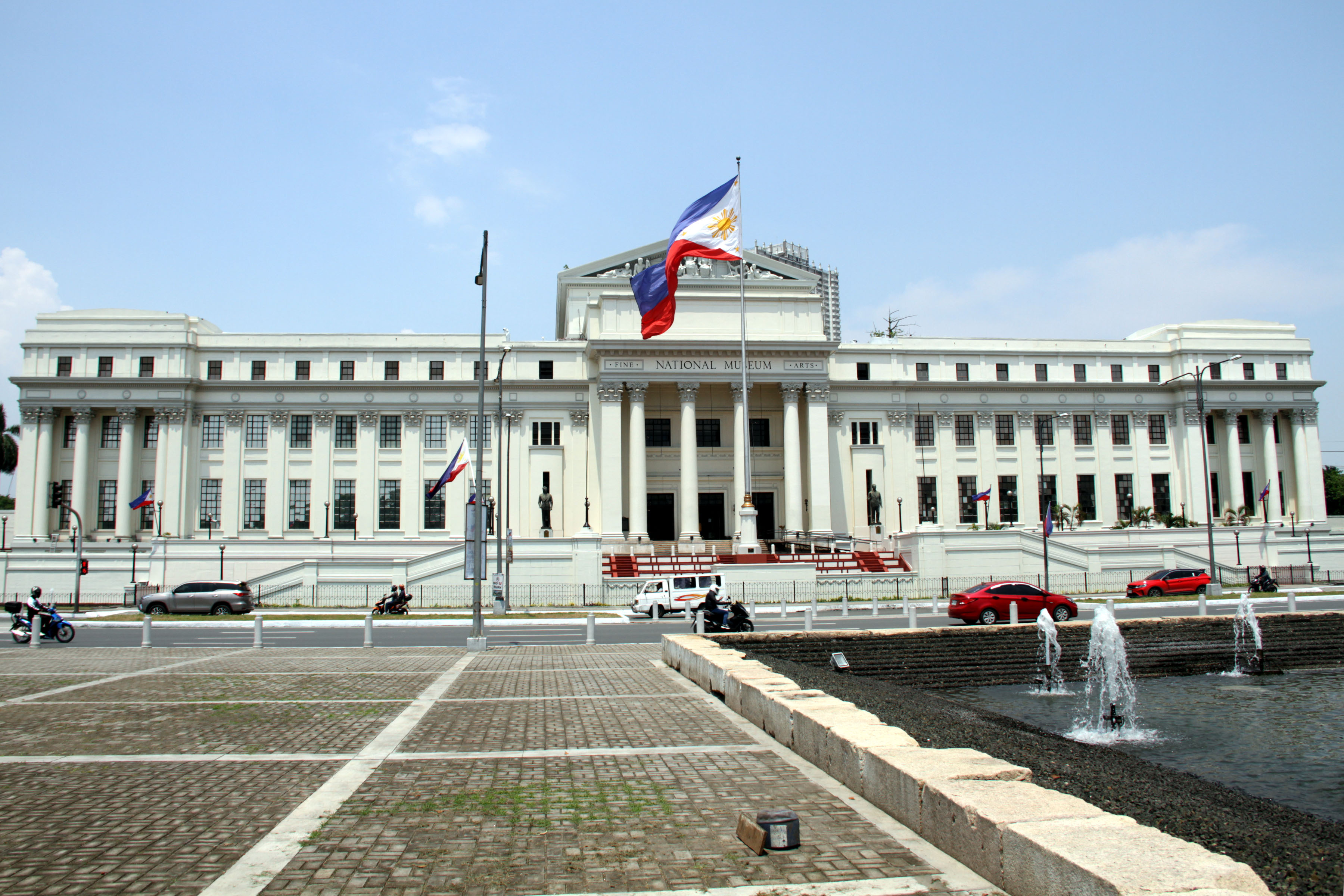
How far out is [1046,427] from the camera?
64875 millimetres

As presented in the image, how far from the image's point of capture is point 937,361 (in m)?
64.6

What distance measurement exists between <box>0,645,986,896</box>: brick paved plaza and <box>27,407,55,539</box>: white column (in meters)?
50.3

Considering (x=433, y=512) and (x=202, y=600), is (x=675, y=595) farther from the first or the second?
(x=433, y=512)

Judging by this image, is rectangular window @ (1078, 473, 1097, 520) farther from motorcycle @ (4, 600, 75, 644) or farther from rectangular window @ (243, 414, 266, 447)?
motorcycle @ (4, 600, 75, 644)

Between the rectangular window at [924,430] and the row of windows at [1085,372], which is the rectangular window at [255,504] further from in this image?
the row of windows at [1085,372]

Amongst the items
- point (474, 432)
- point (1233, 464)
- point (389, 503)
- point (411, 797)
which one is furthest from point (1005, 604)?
point (1233, 464)

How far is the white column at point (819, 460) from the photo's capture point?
5769 centimetres

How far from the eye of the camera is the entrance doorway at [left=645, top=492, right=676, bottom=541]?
61125 millimetres

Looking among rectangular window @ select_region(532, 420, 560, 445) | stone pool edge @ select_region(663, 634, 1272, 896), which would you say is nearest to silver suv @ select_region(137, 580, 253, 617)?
rectangular window @ select_region(532, 420, 560, 445)

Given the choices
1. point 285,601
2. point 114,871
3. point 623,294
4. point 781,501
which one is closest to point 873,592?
point 781,501

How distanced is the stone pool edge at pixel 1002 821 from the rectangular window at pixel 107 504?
199ft

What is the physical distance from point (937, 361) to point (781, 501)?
14.8 metres

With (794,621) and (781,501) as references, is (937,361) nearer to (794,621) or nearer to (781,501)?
(781,501)

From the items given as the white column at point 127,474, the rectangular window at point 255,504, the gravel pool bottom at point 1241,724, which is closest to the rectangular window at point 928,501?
the gravel pool bottom at point 1241,724
